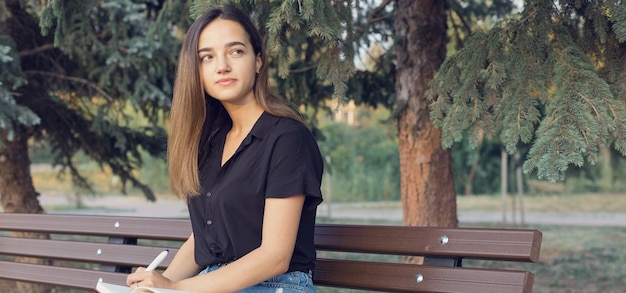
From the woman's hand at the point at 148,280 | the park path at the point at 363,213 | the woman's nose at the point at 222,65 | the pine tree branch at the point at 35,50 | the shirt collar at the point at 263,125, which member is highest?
the pine tree branch at the point at 35,50

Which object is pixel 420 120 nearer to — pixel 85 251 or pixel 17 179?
pixel 85 251

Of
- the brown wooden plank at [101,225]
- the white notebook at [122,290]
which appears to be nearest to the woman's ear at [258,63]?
the white notebook at [122,290]

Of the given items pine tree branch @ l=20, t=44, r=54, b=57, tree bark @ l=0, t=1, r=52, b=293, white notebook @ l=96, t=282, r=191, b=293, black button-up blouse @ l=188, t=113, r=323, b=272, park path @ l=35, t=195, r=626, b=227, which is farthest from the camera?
park path @ l=35, t=195, r=626, b=227

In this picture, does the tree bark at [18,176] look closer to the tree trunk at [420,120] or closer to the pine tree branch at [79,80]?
the pine tree branch at [79,80]

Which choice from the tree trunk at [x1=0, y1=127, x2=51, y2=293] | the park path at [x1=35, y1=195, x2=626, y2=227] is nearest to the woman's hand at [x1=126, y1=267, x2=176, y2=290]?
the tree trunk at [x1=0, y1=127, x2=51, y2=293]

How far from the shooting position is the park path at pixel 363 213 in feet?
48.3

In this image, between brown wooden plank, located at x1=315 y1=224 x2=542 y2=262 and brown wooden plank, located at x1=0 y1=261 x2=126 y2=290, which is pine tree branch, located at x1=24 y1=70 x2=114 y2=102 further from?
brown wooden plank, located at x1=315 y1=224 x2=542 y2=262

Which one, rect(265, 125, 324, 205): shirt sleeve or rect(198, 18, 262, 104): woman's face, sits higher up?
rect(198, 18, 262, 104): woman's face

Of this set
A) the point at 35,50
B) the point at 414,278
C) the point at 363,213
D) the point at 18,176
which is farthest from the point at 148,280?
the point at 363,213

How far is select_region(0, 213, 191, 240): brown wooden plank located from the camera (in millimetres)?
3584

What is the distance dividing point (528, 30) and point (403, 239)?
1.12 m

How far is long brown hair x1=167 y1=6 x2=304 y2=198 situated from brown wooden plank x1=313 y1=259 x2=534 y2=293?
65 centimetres

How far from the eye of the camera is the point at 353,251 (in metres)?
3.09

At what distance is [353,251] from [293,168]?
0.72 metres
